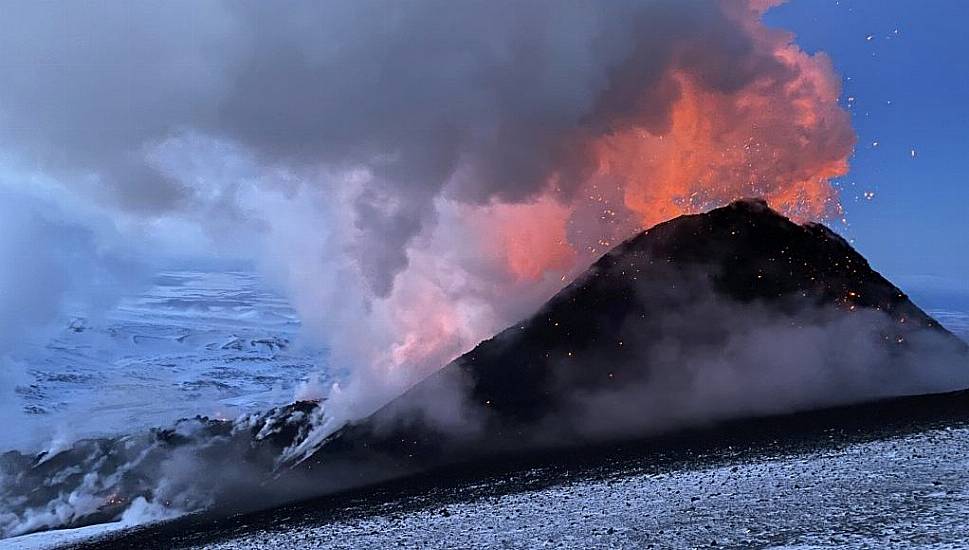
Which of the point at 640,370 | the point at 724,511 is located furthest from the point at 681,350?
the point at 724,511

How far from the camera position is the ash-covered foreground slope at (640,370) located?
50156mm

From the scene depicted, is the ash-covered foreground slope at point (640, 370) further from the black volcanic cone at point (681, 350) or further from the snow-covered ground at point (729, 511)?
the snow-covered ground at point (729, 511)

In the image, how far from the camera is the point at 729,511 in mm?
24422

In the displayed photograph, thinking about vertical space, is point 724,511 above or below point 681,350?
below

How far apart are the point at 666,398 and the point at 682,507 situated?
2908cm

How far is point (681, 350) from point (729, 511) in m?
38.4

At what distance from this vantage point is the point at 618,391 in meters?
56.3

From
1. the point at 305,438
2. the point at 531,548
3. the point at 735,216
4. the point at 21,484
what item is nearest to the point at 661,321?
the point at 735,216

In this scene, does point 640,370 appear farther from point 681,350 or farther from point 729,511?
point 729,511

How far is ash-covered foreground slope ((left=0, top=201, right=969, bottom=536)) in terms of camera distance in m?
50.2

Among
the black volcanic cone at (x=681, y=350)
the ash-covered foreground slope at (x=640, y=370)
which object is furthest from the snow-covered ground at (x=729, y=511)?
the black volcanic cone at (x=681, y=350)

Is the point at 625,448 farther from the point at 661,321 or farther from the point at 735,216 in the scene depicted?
the point at 735,216

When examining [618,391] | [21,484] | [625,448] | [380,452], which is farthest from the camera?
[21,484]

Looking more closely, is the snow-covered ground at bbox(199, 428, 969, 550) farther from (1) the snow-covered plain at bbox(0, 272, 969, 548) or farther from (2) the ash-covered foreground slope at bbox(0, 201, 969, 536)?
(2) the ash-covered foreground slope at bbox(0, 201, 969, 536)
